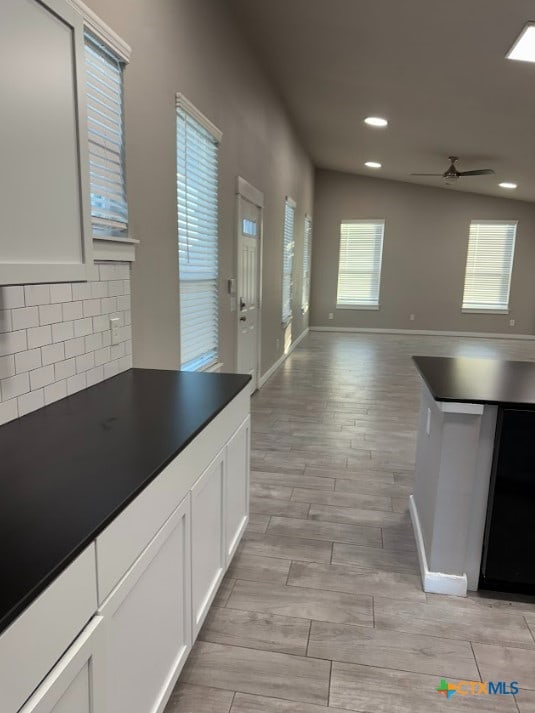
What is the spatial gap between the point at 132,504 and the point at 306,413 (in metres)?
3.69

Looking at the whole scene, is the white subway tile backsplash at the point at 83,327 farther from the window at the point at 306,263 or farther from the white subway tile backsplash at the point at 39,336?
the window at the point at 306,263

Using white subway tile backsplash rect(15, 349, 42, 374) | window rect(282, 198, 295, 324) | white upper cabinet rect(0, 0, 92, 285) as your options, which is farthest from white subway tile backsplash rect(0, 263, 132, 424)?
window rect(282, 198, 295, 324)

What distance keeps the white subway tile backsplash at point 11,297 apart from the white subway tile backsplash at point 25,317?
21 mm

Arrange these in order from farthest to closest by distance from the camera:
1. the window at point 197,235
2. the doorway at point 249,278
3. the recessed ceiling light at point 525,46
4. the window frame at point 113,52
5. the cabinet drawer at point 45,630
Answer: the doorway at point 249,278 → the recessed ceiling light at point 525,46 → the window at point 197,235 → the window frame at point 113,52 → the cabinet drawer at point 45,630

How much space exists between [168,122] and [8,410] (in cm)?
179

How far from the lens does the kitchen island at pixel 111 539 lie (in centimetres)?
84

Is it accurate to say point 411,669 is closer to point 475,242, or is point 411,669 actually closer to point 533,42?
point 533,42

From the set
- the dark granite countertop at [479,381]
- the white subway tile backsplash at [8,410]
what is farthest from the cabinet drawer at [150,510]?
the dark granite countertop at [479,381]

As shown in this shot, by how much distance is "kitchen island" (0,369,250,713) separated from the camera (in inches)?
33.3

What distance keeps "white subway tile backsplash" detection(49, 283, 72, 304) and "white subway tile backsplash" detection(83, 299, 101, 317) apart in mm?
109

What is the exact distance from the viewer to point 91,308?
1.99 m

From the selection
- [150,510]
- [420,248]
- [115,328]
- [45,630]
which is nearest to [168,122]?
[115,328]

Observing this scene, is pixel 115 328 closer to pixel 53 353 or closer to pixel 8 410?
pixel 53 353

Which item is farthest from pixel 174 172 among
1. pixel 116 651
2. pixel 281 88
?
pixel 281 88
